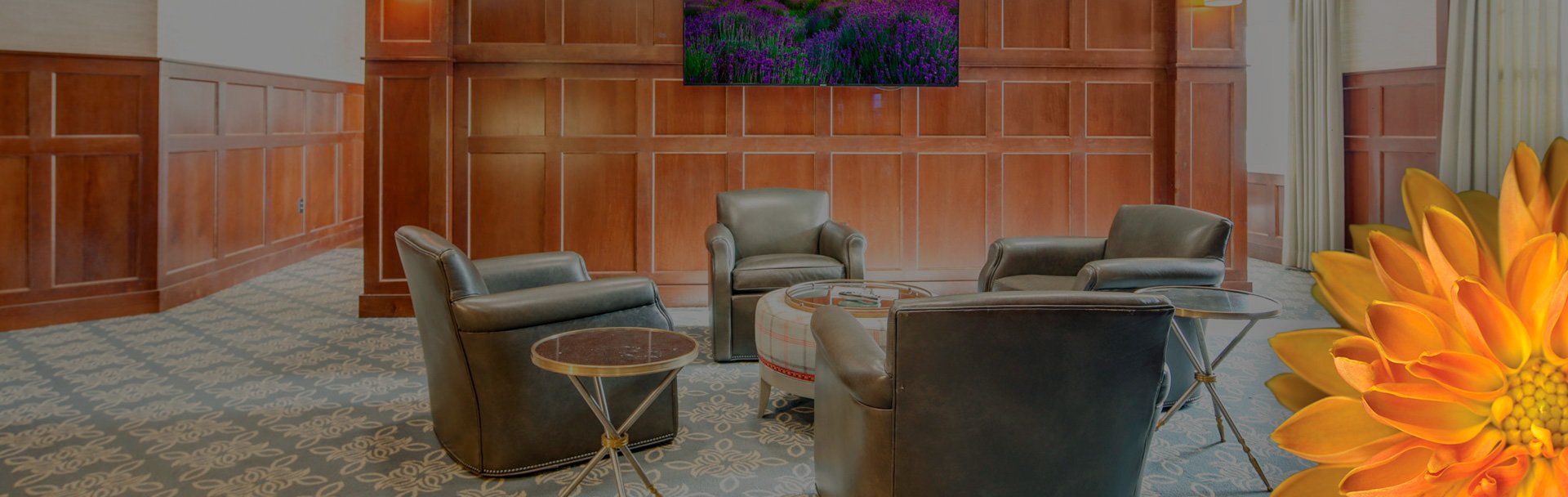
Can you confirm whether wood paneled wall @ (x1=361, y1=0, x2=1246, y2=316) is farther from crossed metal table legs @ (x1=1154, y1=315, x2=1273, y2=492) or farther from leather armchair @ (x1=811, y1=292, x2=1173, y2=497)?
leather armchair @ (x1=811, y1=292, x2=1173, y2=497)

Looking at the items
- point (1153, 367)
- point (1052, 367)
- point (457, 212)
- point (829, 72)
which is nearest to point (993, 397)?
point (1052, 367)

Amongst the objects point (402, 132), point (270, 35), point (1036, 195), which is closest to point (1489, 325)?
point (402, 132)

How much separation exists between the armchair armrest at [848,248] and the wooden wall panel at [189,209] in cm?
418

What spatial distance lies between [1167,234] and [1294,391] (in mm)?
4319

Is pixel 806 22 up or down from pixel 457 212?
up

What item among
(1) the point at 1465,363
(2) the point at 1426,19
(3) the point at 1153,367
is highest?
(2) the point at 1426,19

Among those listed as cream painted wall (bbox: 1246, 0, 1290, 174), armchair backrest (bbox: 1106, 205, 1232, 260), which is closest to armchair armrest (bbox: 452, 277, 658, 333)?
armchair backrest (bbox: 1106, 205, 1232, 260)

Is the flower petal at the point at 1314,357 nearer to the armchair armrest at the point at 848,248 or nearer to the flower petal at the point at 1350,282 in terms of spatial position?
the flower petal at the point at 1350,282

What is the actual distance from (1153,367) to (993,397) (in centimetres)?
41

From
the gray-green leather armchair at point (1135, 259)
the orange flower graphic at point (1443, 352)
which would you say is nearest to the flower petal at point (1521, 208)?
the orange flower graphic at point (1443, 352)

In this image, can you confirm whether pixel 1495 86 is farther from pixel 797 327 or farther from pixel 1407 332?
pixel 797 327

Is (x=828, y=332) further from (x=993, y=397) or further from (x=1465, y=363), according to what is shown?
(x=1465, y=363)

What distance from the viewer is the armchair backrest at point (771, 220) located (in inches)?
207

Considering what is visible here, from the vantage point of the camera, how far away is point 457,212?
244 inches
